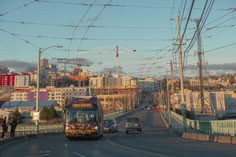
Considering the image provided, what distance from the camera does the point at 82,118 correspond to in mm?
26531

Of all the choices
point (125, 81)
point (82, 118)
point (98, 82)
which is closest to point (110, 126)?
point (82, 118)

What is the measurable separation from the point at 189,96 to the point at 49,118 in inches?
1513

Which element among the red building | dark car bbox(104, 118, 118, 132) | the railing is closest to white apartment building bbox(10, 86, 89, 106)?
the red building

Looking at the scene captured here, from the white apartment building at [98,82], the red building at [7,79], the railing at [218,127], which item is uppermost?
the white apartment building at [98,82]

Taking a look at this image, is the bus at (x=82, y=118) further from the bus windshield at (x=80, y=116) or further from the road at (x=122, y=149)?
the road at (x=122, y=149)

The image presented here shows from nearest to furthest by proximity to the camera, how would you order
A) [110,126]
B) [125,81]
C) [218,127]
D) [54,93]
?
[218,127]
[110,126]
[54,93]
[125,81]

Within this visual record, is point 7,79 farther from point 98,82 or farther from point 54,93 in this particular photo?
point 98,82

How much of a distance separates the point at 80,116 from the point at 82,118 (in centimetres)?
21

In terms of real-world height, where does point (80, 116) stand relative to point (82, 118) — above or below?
above

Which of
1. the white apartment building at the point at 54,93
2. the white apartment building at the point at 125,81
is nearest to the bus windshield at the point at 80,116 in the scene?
the white apartment building at the point at 54,93

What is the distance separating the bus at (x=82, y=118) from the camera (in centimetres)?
2625

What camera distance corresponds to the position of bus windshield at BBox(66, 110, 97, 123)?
26.4 m

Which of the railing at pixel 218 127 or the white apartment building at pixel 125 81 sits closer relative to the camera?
the railing at pixel 218 127

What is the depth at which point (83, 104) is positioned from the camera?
27.0 metres
